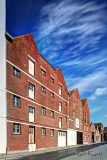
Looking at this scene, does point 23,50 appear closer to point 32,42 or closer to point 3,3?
point 32,42

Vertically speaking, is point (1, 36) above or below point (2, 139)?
above

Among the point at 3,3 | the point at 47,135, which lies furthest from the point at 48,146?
the point at 3,3

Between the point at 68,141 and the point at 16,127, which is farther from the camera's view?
the point at 68,141

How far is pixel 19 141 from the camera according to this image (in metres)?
25.3

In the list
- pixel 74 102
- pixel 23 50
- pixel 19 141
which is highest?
pixel 23 50

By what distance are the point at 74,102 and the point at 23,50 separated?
28.8m

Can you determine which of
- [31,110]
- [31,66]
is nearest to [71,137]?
[31,110]

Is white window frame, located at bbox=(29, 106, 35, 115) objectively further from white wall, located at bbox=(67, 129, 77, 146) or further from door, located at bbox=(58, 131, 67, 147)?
white wall, located at bbox=(67, 129, 77, 146)

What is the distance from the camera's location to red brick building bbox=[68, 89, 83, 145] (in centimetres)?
4986

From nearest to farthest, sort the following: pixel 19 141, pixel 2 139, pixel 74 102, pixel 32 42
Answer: pixel 2 139, pixel 19 141, pixel 32 42, pixel 74 102

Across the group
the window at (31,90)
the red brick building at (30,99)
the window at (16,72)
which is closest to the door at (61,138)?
the red brick building at (30,99)

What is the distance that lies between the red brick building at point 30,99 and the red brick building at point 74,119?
23.2ft

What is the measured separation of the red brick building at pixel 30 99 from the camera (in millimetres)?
24641

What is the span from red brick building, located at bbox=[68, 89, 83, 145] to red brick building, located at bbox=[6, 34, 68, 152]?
278 inches
